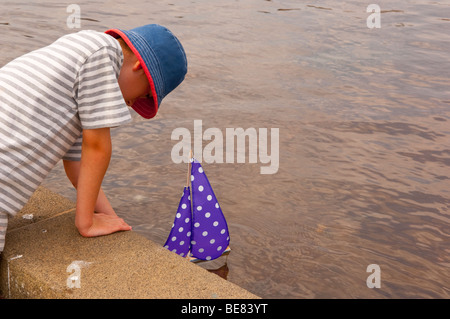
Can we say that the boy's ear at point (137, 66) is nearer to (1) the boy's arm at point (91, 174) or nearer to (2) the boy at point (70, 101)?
(2) the boy at point (70, 101)

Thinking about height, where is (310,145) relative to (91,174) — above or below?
below

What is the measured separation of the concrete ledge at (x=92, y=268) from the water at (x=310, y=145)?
68cm

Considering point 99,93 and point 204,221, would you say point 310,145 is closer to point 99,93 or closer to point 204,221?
point 204,221

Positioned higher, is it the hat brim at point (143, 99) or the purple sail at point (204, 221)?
the hat brim at point (143, 99)

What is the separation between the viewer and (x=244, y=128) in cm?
453

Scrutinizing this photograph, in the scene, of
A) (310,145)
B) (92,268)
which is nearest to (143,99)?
(92,268)

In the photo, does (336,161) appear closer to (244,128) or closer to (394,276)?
(244,128)

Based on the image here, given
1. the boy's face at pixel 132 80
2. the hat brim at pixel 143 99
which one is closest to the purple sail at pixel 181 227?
the hat brim at pixel 143 99

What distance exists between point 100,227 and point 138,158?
1.68m

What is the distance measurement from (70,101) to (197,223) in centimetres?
85

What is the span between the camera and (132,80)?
2.22m

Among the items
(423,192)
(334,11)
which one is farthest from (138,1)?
(423,192)

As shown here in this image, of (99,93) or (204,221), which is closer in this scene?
(99,93)

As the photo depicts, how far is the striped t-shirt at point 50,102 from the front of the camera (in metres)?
2.05
